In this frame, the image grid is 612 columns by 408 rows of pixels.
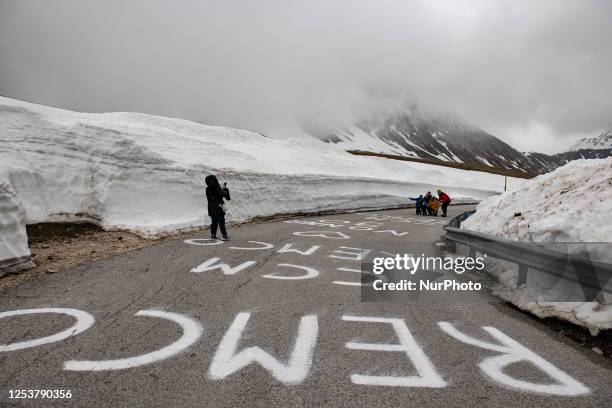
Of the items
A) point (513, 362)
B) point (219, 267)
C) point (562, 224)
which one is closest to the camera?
point (513, 362)

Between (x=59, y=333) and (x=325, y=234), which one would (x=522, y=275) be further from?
(x=325, y=234)

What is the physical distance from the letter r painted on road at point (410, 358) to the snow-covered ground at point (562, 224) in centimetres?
180

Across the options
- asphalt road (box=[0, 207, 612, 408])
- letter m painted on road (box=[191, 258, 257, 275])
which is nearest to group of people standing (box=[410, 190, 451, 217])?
letter m painted on road (box=[191, 258, 257, 275])

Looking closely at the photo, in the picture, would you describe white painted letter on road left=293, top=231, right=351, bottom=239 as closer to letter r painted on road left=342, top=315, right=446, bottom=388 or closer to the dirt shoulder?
the dirt shoulder

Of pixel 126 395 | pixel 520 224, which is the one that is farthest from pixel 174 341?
pixel 520 224

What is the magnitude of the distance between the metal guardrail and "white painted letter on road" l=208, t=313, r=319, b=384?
111 inches

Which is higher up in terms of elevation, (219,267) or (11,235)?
(11,235)

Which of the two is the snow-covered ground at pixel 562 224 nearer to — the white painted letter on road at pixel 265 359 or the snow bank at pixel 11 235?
the white painted letter on road at pixel 265 359

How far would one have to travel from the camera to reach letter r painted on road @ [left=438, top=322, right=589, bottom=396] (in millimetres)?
2813

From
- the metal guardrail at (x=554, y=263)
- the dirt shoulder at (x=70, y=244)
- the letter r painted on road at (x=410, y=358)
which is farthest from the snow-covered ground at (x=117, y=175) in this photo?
the metal guardrail at (x=554, y=263)

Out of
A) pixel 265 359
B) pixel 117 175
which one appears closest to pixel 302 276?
pixel 265 359

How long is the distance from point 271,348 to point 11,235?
5.18 meters

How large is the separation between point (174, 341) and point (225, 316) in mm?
762

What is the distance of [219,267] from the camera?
6.60 metres
